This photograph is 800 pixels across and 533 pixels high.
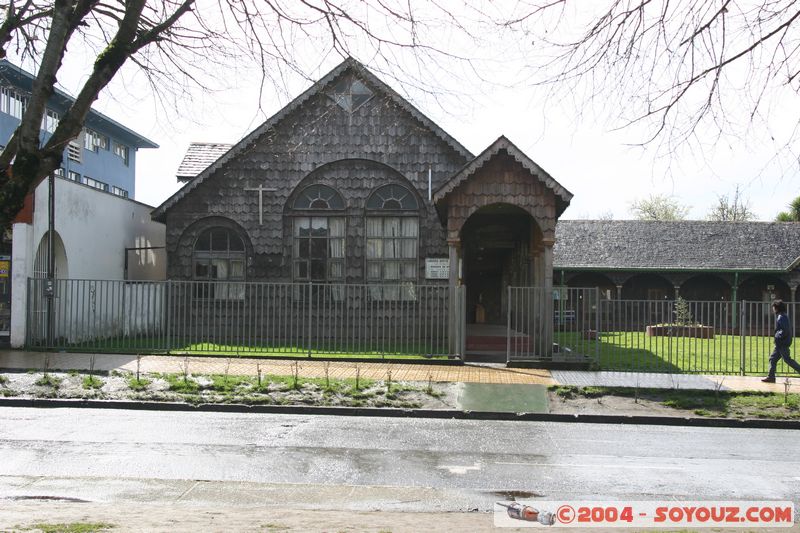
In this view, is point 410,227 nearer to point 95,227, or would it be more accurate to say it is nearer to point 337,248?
point 337,248

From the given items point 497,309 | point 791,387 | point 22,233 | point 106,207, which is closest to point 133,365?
point 22,233

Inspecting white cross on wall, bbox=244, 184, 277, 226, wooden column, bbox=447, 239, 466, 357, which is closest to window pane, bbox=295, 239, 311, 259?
white cross on wall, bbox=244, 184, 277, 226

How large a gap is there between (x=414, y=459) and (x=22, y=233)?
44.8 ft

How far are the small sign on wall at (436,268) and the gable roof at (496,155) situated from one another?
15.2 feet

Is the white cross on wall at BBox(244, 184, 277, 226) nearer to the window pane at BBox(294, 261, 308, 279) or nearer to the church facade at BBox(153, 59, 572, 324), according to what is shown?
the church facade at BBox(153, 59, 572, 324)

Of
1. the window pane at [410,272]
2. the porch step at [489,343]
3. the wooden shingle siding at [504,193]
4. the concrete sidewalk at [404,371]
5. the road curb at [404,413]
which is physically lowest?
the road curb at [404,413]

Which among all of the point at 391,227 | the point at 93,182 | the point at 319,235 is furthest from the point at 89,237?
the point at 93,182

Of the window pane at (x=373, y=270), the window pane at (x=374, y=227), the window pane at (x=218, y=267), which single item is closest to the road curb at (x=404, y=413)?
the window pane at (x=373, y=270)

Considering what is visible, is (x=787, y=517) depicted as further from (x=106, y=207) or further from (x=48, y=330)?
(x=106, y=207)

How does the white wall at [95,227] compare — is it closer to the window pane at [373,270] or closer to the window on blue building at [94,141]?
the window pane at [373,270]

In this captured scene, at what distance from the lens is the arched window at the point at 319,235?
23594mm

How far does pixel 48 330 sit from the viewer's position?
1898cm

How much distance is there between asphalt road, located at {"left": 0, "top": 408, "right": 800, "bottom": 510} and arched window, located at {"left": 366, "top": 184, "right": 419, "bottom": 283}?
36.8ft

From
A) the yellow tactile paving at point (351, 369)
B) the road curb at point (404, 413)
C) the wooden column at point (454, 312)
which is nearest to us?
the road curb at point (404, 413)
